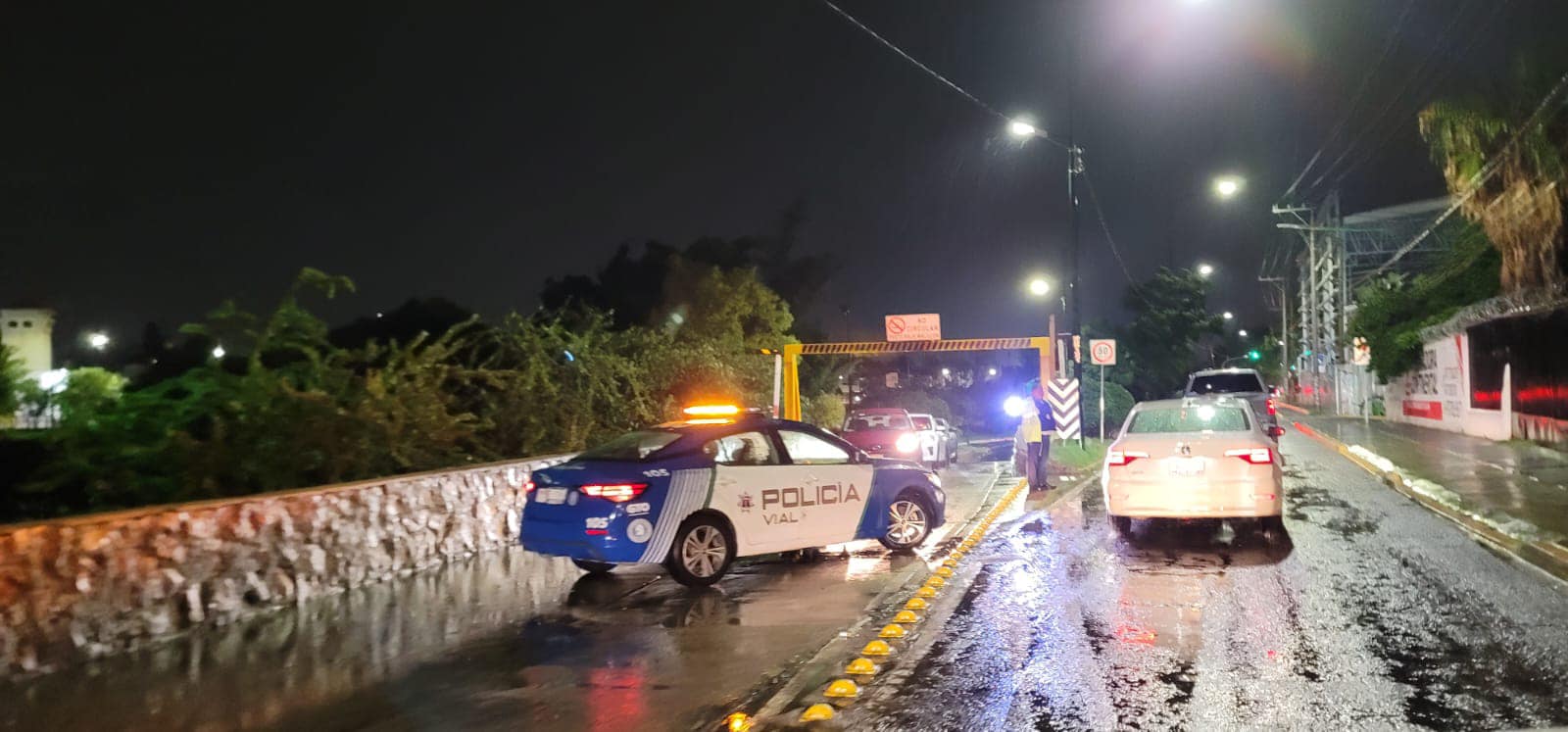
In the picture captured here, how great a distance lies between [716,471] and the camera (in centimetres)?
965

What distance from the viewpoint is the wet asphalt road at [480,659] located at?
5.89 meters

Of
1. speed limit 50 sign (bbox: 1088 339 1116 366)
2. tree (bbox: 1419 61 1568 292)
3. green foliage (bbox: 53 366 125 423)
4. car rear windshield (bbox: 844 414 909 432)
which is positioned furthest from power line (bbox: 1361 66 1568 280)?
green foliage (bbox: 53 366 125 423)

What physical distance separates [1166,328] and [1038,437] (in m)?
38.9

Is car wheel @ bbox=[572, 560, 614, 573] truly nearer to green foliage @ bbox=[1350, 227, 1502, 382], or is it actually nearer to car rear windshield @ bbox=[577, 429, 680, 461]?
car rear windshield @ bbox=[577, 429, 680, 461]

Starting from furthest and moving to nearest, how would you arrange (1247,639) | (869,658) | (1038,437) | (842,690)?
1. (1038,437)
2. (1247,639)
3. (869,658)
4. (842,690)

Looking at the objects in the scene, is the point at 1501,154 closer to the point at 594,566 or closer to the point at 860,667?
the point at 594,566

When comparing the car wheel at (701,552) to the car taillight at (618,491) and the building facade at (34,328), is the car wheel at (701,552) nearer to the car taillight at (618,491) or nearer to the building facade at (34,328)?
the car taillight at (618,491)

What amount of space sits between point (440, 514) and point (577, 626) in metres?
3.38

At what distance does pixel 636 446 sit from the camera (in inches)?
389

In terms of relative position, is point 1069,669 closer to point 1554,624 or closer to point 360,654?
point 1554,624

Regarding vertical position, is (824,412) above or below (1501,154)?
below

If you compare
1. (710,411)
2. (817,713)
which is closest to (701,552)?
(710,411)

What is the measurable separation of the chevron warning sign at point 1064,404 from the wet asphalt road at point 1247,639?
31.4 feet

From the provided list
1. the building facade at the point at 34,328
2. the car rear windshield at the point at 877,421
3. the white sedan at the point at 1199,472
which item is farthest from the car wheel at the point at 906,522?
the building facade at the point at 34,328
